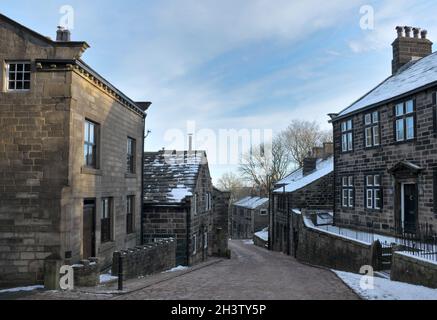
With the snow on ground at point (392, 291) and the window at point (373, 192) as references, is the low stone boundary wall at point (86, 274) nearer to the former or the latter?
the snow on ground at point (392, 291)

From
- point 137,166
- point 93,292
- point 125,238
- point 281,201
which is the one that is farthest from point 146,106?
point 281,201

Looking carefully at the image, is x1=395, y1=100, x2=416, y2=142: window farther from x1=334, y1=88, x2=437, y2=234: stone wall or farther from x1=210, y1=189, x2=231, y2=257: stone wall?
x1=210, y1=189, x2=231, y2=257: stone wall

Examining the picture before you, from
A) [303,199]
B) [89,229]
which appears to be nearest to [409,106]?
[303,199]

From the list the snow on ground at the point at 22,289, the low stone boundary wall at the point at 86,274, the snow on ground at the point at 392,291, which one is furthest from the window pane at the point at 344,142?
the snow on ground at the point at 22,289

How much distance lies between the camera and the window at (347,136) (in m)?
24.6

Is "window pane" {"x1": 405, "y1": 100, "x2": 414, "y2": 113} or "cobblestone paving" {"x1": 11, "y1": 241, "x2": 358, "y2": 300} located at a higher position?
"window pane" {"x1": 405, "y1": 100, "x2": 414, "y2": 113}

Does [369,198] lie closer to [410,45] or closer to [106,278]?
[410,45]

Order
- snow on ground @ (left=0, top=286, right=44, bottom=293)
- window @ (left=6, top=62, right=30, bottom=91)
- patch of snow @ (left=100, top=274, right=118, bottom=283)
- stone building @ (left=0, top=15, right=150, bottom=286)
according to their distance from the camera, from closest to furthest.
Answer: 1. snow on ground @ (left=0, top=286, right=44, bottom=293)
2. stone building @ (left=0, top=15, right=150, bottom=286)
3. window @ (left=6, top=62, right=30, bottom=91)
4. patch of snow @ (left=100, top=274, right=118, bottom=283)

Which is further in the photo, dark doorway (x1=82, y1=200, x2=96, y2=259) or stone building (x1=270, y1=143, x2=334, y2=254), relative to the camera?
stone building (x1=270, y1=143, x2=334, y2=254)

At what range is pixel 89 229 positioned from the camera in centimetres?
1457

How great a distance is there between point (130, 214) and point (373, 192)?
1277cm

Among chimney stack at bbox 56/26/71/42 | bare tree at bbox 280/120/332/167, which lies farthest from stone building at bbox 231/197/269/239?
chimney stack at bbox 56/26/71/42

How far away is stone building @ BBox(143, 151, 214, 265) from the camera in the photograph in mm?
22047
